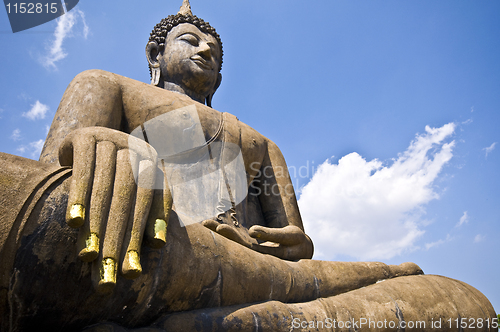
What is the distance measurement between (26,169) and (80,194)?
1.35ft

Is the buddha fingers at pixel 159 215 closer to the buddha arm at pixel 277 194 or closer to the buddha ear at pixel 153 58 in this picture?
the buddha arm at pixel 277 194

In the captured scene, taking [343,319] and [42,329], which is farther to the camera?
[343,319]

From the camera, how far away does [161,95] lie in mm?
4562

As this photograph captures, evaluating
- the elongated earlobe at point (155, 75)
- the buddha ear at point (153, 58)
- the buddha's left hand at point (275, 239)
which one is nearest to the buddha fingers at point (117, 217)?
the buddha's left hand at point (275, 239)

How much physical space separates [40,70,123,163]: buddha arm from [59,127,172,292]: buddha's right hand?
92cm

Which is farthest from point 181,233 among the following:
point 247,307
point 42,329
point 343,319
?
point 343,319

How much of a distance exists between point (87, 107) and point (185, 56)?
1.81 metres

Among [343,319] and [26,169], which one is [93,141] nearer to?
[26,169]

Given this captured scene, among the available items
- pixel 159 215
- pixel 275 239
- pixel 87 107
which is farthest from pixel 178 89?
pixel 159 215

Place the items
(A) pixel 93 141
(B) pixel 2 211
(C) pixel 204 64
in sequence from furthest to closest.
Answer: (C) pixel 204 64
(A) pixel 93 141
(B) pixel 2 211

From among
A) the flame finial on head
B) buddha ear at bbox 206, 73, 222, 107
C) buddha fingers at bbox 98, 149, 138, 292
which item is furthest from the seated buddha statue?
the flame finial on head

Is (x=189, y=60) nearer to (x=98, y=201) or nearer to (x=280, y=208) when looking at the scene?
(x=280, y=208)

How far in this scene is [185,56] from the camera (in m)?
5.39

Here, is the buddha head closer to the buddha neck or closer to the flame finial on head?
the buddha neck
